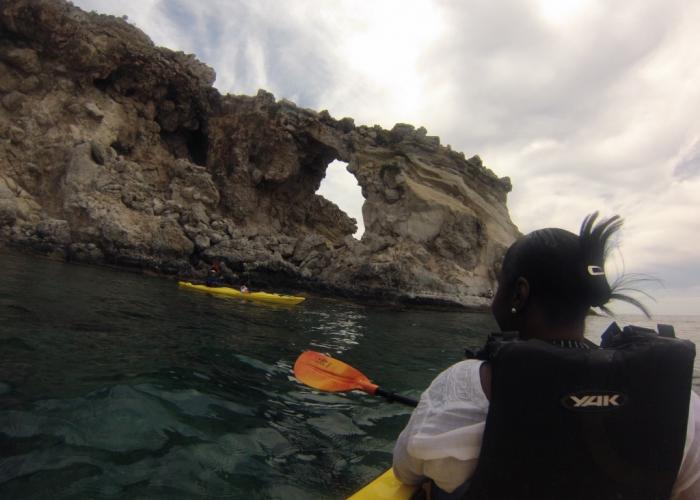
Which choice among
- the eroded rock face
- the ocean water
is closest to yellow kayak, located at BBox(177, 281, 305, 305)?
the eroded rock face

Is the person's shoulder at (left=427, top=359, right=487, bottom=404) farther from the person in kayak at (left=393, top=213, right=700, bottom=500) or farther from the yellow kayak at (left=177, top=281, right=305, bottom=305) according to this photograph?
the yellow kayak at (left=177, top=281, right=305, bottom=305)

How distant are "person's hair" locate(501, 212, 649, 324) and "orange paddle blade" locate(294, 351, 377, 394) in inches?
93.6

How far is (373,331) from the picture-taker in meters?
11.5

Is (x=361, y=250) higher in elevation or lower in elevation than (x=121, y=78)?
lower

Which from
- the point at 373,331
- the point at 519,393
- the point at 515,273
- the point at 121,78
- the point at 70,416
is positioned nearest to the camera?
the point at 519,393

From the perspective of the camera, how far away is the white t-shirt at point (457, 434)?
1.49m

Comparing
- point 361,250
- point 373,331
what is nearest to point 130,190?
point 361,250

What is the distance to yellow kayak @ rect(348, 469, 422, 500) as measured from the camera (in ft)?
6.68

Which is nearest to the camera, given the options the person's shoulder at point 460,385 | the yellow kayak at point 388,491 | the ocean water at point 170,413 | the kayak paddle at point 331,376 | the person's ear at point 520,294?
the person's shoulder at point 460,385

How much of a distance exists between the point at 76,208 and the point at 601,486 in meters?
23.8

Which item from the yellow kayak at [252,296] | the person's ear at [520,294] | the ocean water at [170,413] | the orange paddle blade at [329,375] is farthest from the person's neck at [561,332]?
the yellow kayak at [252,296]

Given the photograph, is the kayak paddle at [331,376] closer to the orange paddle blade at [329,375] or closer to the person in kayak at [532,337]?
the orange paddle blade at [329,375]

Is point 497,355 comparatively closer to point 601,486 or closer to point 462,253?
point 601,486

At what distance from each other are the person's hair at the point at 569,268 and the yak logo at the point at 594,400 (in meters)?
0.27
